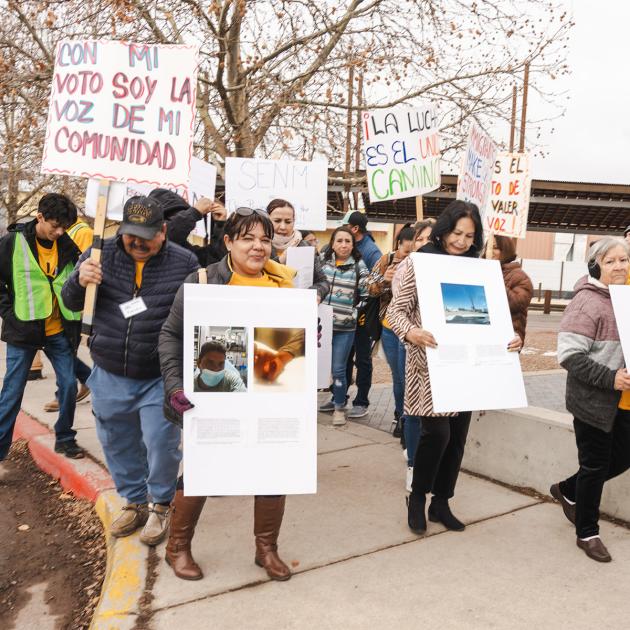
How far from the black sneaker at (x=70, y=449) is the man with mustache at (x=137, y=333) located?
5.26ft

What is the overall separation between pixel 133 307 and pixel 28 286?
178 centimetres

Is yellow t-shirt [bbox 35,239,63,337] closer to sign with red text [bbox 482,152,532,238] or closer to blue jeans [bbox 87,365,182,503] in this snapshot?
blue jeans [bbox 87,365,182,503]

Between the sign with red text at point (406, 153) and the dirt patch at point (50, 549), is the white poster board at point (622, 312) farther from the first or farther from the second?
the dirt patch at point (50, 549)

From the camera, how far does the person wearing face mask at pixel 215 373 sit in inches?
103

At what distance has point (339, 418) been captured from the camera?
5.92 meters

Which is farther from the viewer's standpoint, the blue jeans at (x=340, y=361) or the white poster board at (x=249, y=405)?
the blue jeans at (x=340, y=361)

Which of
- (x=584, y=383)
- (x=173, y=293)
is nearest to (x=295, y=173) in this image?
(x=173, y=293)

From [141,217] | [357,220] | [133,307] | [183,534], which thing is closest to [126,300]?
[133,307]

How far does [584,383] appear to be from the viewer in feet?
10.4

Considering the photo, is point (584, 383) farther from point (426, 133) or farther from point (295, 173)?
point (295, 173)

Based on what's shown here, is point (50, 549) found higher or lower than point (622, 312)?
lower

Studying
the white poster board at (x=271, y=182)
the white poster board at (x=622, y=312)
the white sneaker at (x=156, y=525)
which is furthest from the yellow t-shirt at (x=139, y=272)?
the white poster board at (x=271, y=182)

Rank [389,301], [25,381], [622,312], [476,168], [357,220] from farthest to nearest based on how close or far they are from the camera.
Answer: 1. [357,220]
2. [389,301]
3. [476,168]
4. [25,381]
5. [622,312]

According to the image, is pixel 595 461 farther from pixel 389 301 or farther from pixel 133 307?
pixel 389 301
